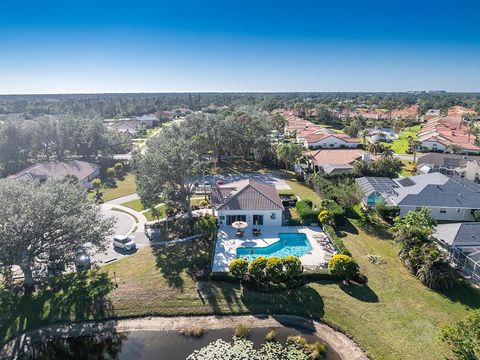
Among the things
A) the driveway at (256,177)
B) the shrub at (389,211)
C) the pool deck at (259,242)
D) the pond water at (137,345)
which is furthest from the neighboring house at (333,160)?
the pond water at (137,345)

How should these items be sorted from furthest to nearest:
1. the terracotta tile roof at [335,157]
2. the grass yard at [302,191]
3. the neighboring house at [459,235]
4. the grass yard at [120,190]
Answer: the terracotta tile roof at [335,157] < the grass yard at [120,190] < the grass yard at [302,191] < the neighboring house at [459,235]

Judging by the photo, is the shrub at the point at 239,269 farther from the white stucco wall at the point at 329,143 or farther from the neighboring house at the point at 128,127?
the neighboring house at the point at 128,127

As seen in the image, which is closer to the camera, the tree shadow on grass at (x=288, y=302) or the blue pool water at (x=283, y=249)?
the tree shadow on grass at (x=288, y=302)

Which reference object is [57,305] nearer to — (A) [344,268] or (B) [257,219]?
(B) [257,219]

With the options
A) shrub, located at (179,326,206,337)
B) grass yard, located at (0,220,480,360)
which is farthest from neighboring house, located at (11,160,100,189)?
shrub, located at (179,326,206,337)

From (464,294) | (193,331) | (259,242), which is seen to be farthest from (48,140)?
(464,294)

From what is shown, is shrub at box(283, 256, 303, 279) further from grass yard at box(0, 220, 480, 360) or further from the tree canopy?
the tree canopy
